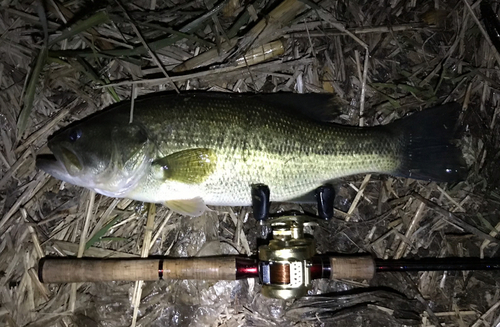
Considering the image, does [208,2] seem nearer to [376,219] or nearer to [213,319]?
[376,219]

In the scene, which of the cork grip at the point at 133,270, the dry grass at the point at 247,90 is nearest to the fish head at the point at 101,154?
the dry grass at the point at 247,90

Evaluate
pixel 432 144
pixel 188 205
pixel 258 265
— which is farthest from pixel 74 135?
pixel 432 144

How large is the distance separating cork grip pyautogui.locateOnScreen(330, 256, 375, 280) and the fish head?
4.39 ft

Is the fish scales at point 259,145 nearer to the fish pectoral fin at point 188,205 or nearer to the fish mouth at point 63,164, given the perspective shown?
the fish pectoral fin at point 188,205

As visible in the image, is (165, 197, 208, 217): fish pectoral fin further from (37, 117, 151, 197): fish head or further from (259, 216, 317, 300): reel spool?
(259, 216, 317, 300): reel spool

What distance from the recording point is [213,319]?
104 inches

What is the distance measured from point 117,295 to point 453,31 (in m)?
3.13

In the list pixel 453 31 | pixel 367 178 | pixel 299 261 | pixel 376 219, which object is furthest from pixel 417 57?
pixel 299 261

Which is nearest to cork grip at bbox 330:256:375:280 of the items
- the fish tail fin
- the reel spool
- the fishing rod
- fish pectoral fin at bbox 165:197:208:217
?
the fishing rod

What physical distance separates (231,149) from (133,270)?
1010 mm

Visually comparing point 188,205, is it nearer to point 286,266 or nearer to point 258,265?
point 258,265

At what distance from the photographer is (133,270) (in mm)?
2318

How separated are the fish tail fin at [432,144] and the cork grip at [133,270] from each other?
4.44 ft

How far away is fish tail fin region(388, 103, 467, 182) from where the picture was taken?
2.37 m
